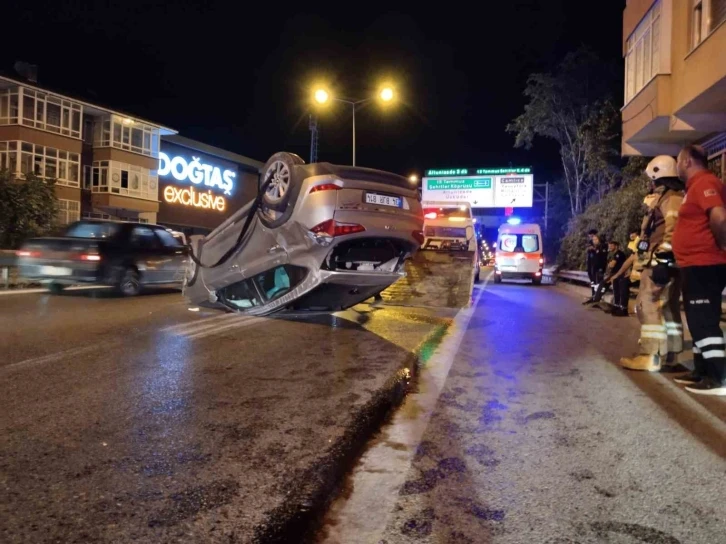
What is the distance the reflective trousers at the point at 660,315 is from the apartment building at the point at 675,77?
671cm

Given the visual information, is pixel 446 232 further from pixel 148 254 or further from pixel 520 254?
pixel 148 254

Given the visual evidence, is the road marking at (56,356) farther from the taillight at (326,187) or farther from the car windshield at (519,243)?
the car windshield at (519,243)

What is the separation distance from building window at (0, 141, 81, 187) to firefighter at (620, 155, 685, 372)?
28640mm

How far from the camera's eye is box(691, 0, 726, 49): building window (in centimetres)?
1136

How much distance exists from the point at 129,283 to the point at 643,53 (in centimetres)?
1421

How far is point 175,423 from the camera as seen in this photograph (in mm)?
3818

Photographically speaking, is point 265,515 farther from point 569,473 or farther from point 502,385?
point 502,385

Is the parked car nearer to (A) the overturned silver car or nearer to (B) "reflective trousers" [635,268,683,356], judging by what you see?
(A) the overturned silver car

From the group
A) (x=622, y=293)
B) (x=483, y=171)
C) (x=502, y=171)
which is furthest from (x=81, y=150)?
(x=622, y=293)

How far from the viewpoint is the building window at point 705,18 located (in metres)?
11.4

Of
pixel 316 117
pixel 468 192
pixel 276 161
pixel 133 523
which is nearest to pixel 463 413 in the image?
pixel 133 523

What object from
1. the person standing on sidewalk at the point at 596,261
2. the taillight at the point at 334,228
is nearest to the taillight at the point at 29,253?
the taillight at the point at 334,228

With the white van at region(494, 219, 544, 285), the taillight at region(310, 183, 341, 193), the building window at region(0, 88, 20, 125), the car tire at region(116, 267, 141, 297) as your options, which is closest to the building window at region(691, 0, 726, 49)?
the taillight at region(310, 183, 341, 193)

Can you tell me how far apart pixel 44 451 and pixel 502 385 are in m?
3.74
